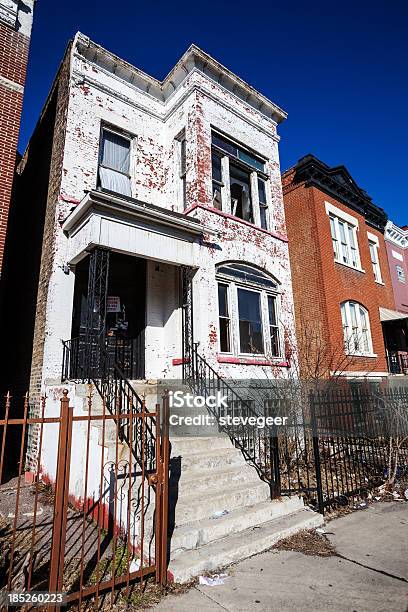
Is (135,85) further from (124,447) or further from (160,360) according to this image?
(124,447)

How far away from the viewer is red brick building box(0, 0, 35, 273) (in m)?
7.89

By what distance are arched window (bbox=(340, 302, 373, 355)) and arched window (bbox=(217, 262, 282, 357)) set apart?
430 cm

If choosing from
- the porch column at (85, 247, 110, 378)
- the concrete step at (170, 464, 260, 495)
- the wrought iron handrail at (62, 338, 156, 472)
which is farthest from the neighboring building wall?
the wrought iron handrail at (62, 338, 156, 472)

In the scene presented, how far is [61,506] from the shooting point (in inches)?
128

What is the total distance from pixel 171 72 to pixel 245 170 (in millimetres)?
3867

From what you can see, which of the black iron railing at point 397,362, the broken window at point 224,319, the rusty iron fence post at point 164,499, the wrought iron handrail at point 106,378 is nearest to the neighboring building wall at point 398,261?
the black iron railing at point 397,362

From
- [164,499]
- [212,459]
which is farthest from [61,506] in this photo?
[212,459]

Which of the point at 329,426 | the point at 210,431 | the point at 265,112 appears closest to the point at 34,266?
the point at 210,431

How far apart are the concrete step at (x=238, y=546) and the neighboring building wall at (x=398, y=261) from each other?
16575 mm

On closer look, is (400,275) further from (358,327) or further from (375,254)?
(358,327)

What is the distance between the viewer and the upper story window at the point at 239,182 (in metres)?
11.2

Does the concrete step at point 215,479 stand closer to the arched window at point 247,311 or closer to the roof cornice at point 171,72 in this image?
the arched window at point 247,311

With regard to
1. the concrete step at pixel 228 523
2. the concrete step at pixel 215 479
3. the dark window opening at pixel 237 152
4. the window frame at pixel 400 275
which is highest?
the dark window opening at pixel 237 152

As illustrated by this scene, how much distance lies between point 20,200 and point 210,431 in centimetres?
1123
